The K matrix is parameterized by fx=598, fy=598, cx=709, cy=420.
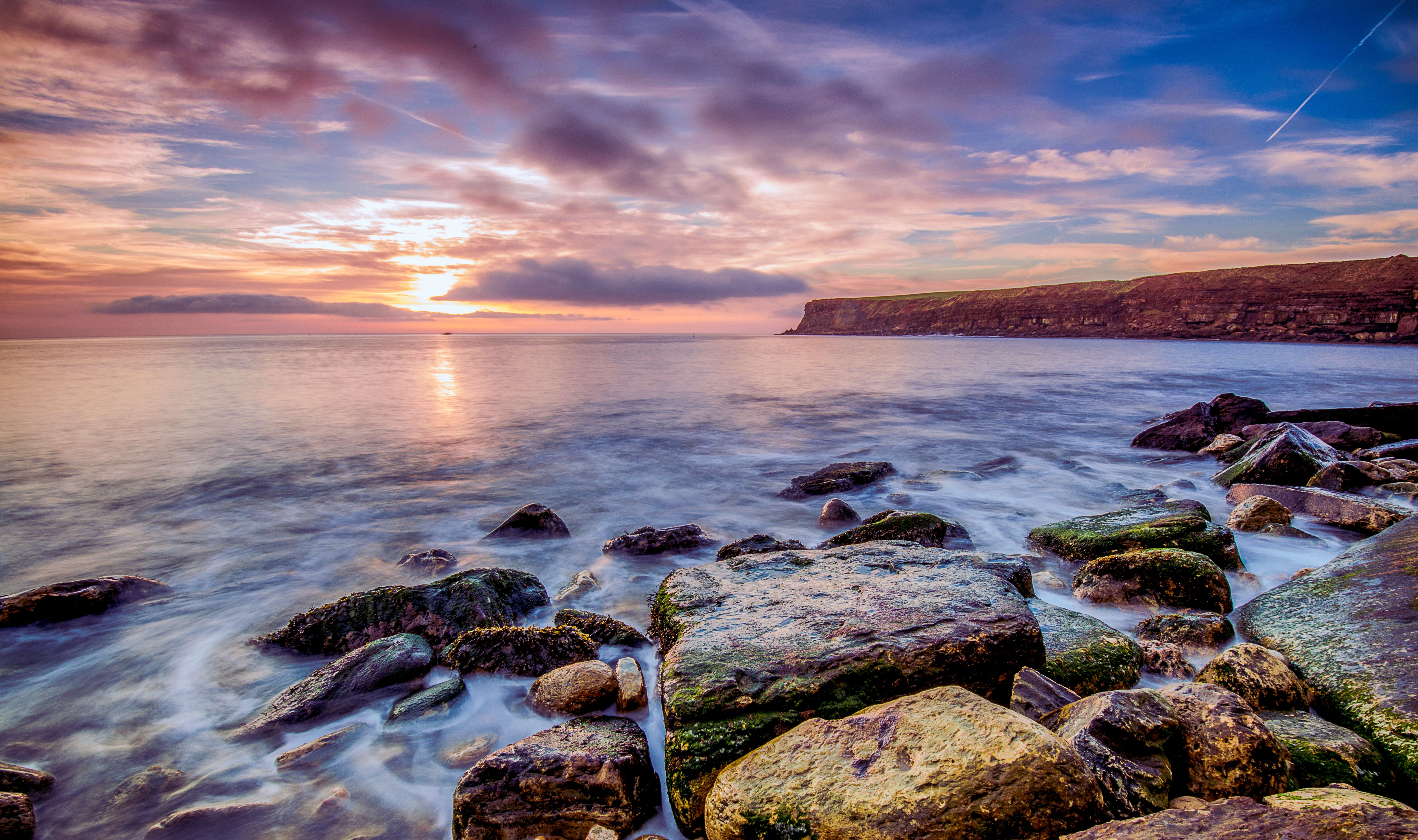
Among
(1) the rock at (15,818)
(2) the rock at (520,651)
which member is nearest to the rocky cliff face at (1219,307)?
(2) the rock at (520,651)

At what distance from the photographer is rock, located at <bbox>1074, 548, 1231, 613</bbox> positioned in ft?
13.8

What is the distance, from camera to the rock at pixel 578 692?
3.26 m

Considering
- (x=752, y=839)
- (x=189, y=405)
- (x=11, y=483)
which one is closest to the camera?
(x=752, y=839)

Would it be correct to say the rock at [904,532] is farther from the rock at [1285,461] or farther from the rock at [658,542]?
the rock at [1285,461]

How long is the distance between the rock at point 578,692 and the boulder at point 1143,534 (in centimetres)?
419

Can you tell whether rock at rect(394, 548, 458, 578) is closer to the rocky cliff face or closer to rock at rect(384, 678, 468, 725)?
rock at rect(384, 678, 468, 725)

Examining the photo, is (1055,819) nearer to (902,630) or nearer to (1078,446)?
(902,630)

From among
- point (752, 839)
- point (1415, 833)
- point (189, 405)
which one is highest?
point (1415, 833)

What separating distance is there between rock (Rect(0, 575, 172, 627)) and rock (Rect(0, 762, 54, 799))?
2367mm

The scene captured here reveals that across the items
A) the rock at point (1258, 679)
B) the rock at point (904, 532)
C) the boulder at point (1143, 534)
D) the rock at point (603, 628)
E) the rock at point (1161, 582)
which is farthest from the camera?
the rock at point (904, 532)

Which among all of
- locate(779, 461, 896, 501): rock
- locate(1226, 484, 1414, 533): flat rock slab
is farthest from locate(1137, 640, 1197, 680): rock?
locate(779, 461, 896, 501): rock

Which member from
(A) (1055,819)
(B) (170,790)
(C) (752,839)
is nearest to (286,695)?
(B) (170,790)

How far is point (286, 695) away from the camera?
3639 millimetres

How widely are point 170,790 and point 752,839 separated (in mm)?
3099
